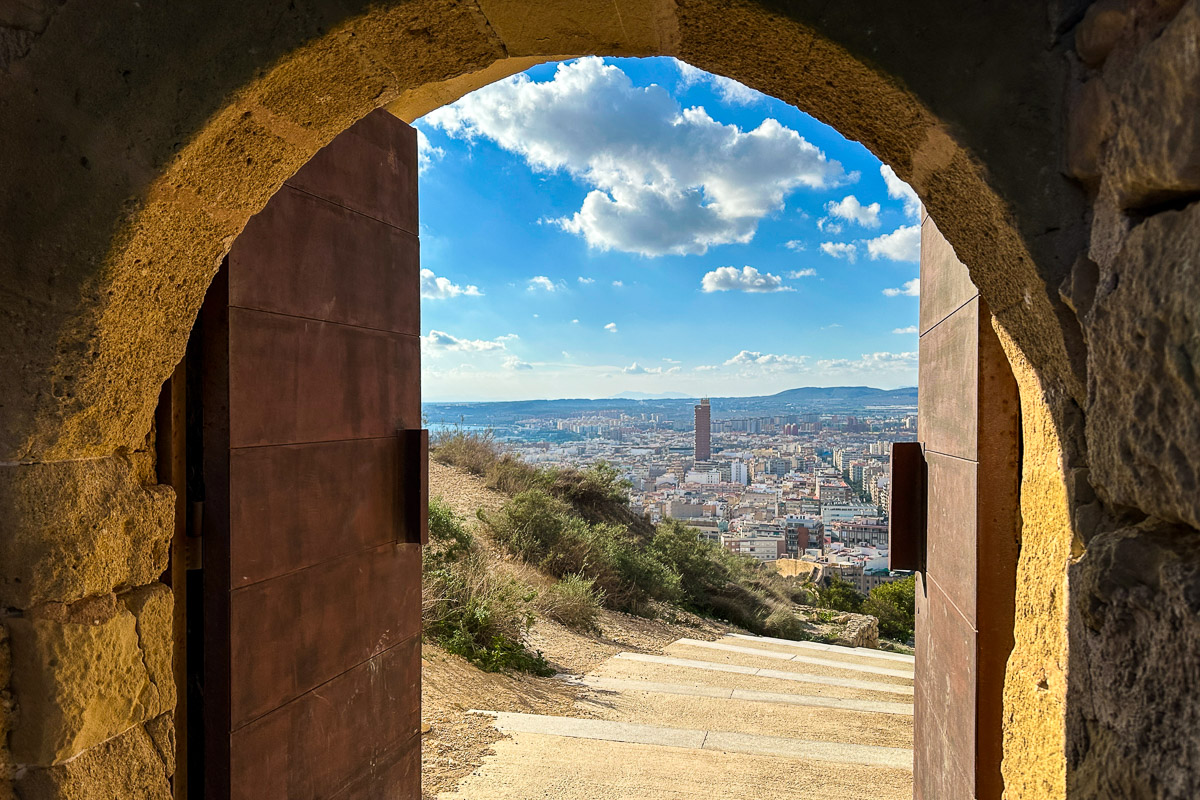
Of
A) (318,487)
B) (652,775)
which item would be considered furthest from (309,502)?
(652,775)

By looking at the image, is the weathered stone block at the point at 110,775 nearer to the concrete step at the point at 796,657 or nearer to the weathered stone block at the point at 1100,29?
the weathered stone block at the point at 1100,29

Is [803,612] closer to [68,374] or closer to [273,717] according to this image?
[273,717]

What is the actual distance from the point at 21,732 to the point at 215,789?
0.81m

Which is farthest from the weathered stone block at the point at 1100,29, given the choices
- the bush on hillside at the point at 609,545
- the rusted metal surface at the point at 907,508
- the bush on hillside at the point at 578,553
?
the bush on hillside at the point at 578,553

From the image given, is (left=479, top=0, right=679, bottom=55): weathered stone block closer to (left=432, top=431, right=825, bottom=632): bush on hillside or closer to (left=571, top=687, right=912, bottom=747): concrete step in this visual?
(left=571, top=687, right=912, bottom=747): concrete step

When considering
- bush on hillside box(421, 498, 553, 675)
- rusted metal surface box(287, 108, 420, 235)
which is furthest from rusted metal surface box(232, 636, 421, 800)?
bush on hillside box(421, 498, 553, 675)

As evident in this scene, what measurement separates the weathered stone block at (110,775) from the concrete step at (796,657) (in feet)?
22.7

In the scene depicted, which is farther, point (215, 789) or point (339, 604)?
point (339, 604)

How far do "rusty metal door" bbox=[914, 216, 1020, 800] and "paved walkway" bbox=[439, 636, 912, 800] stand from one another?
66.4 inches

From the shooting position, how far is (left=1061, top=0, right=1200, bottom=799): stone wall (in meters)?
0.94

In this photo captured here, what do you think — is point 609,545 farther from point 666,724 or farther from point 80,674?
point 80,674

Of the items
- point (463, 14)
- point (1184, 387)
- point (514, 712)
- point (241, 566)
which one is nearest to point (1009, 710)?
point (1184, 387)

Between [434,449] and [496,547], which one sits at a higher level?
[434,449]

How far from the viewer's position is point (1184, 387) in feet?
3.08
